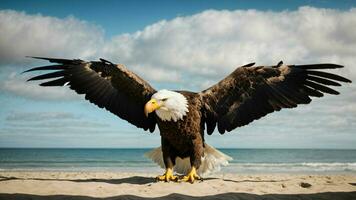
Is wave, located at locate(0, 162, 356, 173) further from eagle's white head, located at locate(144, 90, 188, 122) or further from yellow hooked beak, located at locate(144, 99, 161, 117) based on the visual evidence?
yellow hooked beak, located at locate(144, 99, 161, 117)

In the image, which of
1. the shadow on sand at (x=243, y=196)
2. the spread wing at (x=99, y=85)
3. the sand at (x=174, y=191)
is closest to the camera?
the shadow on sand at (x=243, y=196)

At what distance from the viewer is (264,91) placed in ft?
20.0

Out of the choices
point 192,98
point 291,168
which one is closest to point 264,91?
point 192,98

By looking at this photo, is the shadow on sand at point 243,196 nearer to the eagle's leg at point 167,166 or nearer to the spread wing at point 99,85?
the eagle's leg at point 167,166

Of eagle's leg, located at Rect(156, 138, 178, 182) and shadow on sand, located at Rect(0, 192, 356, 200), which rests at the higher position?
eagle's leg, located at Rect(156, 138, 178, 182)

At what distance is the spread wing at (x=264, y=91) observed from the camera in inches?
234

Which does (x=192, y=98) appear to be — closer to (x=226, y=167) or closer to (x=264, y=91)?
(x=264, y=91)

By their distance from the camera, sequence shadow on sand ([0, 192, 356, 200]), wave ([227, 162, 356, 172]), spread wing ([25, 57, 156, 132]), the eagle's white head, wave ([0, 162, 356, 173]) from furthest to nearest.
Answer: wave ([227, 162, 356, 172]) < wave ([0, 162, 356, 173]) < spread wing ([25, 57, 156, 132]) < the eagle's white head < shadow on sand ([0, 192, 356, 200])

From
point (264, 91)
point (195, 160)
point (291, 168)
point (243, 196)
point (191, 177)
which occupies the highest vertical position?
point (264, 91)

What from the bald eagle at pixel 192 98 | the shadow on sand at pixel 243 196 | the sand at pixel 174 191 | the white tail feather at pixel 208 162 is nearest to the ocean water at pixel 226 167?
the white tail feather at pixel 208 162

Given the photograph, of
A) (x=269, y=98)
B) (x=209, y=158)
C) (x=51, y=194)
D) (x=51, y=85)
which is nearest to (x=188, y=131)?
(x=209, y=158)

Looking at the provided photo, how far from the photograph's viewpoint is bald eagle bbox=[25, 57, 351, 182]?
18.8 feet

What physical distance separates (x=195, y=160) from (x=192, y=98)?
0.98m

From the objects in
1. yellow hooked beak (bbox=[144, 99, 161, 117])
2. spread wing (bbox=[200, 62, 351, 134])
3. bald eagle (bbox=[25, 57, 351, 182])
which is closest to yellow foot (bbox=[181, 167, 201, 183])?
bald eagle (bbox=[25, 57, 351, 182])
